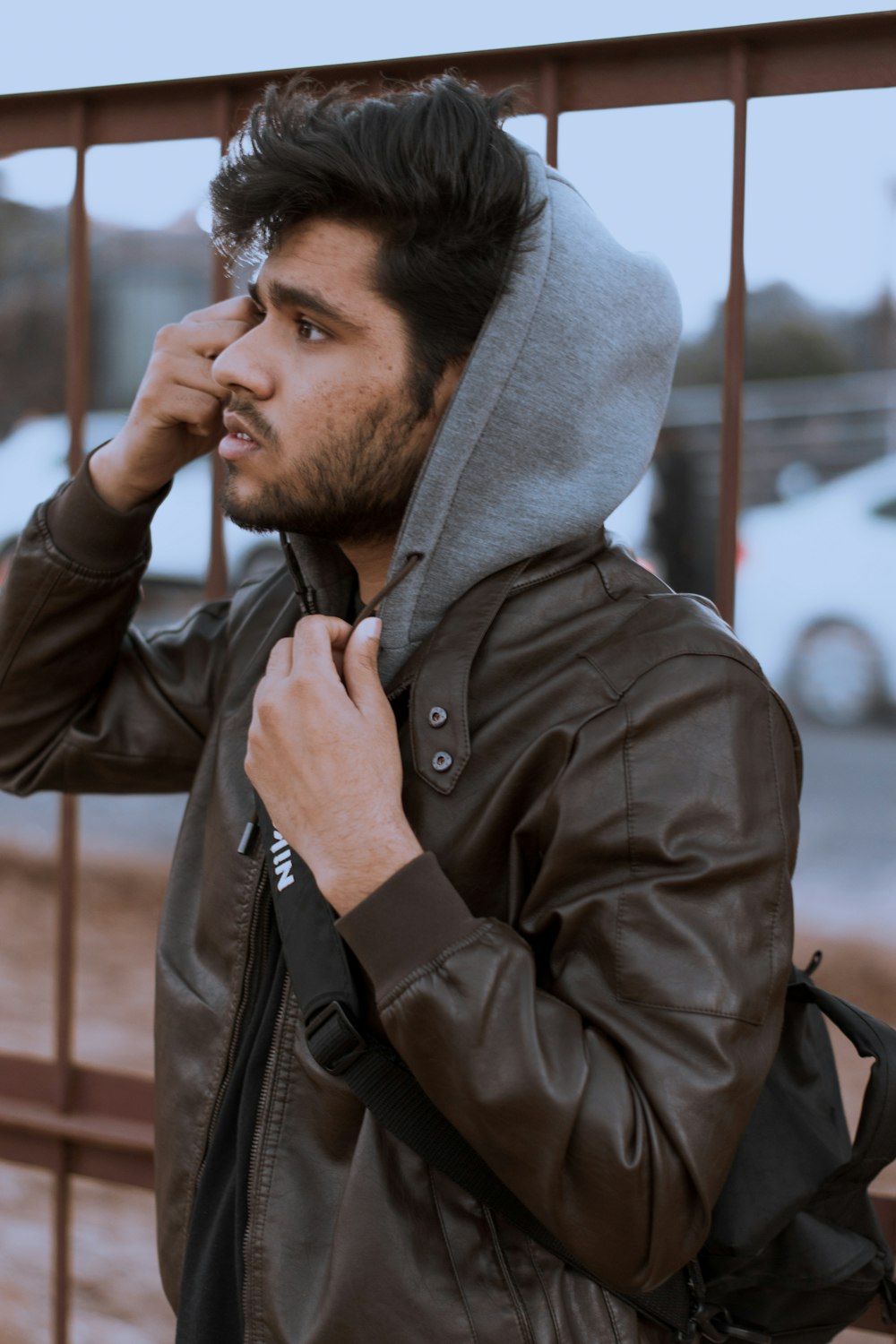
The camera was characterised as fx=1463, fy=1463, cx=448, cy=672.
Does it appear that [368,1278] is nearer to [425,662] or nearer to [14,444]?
[425,662]

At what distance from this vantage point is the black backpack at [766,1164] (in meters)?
1.52

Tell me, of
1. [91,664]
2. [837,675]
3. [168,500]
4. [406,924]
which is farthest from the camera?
[837,675]

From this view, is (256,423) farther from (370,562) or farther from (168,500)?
(168,500)

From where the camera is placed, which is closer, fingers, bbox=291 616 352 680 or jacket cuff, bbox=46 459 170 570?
fingers, bbox=291 616 352 680

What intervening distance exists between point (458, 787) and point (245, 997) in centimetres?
37

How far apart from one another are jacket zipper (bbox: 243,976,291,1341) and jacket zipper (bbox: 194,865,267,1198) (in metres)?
0.08

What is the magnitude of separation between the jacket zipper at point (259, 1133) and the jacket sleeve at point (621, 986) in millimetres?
241

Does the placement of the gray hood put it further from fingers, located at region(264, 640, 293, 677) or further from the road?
the road

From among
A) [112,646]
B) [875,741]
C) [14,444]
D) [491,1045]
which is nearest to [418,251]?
[112,646]

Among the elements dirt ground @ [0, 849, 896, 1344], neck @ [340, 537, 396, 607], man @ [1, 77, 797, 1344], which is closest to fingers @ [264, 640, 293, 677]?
man @ [1, 77, 797, 1344]

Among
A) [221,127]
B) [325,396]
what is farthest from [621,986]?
[221,127]

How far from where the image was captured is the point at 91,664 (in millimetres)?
2070

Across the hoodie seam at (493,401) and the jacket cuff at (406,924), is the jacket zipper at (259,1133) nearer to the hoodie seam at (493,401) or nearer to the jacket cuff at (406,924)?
the jacket cuff at (406,924)

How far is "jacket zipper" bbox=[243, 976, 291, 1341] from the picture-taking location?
160cm
